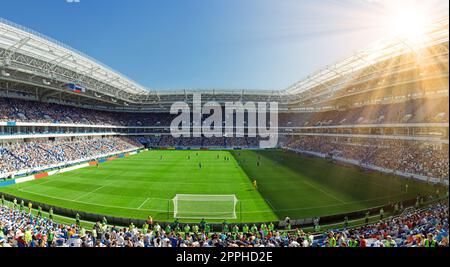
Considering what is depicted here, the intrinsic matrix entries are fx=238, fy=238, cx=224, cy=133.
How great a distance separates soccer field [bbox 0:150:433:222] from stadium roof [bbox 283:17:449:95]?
49.2 feet

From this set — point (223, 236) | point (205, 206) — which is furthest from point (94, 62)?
point (223, 236)

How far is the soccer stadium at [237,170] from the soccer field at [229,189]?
0.17 m

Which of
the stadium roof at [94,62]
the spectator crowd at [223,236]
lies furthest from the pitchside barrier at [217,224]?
the stadium roof at [94,62]

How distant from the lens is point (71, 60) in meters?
34.5

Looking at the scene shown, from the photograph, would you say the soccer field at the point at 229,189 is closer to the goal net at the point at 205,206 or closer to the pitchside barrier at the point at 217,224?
the goal net at the point at 205,206

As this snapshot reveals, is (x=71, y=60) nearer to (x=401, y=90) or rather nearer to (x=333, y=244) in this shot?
(x=333, y=244)

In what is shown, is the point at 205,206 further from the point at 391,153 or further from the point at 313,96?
the point at 313,96

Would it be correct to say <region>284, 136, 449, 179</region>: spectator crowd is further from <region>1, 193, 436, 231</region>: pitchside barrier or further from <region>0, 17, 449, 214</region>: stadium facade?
<region>1, 193, 436, 231</region>: pitchside barrier

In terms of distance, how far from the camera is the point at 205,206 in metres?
20.1

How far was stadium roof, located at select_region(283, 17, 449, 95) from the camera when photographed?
22961 mm

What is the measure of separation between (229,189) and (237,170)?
10.5 metres

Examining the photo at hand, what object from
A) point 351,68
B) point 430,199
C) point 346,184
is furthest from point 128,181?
point 351,68

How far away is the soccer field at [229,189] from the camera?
19.5 metres

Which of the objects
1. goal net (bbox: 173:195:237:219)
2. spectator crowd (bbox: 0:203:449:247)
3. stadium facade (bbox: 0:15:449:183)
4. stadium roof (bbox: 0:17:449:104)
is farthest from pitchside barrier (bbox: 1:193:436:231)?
stadium roof (bbox: 0:17:449:104)
